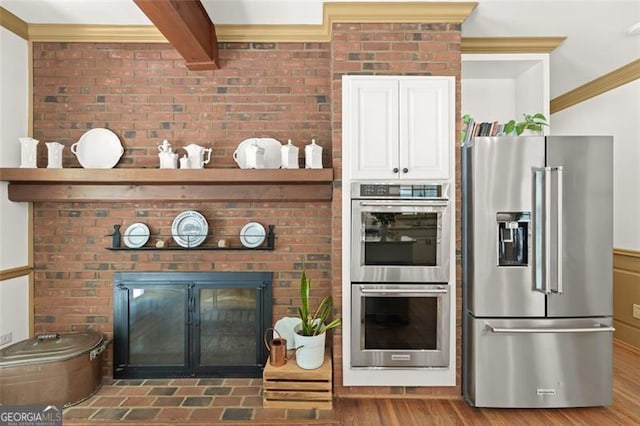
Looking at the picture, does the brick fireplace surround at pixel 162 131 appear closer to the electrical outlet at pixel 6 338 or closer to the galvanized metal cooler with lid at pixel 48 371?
the electrical outlet at pixel 6 338

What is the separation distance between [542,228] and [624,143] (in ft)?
6.59

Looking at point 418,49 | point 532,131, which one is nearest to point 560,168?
point 532,131

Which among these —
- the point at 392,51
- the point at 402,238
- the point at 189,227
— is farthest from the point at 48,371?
the point at 392,51

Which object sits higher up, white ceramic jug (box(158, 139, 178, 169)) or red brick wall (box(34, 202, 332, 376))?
white ceramic jug (box(158, 139, 178, 169))

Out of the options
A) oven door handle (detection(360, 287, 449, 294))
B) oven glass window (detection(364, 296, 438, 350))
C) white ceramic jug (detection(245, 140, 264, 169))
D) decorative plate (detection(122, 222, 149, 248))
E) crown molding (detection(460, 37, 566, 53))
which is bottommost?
oven glass window (detection(364, 296, 438, 350))

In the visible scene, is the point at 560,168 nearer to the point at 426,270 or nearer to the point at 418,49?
the point at 426,270

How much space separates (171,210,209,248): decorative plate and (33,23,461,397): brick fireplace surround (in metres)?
0.06

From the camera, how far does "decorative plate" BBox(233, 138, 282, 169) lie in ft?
9.07

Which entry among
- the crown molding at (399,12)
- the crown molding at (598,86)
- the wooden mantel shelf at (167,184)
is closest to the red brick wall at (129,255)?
the wooden mantel shelf at (167,184)

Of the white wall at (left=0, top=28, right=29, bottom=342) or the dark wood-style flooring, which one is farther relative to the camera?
the white wall at (left=0, top=28, right=29, bottom=342)

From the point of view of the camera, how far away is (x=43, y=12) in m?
2.58

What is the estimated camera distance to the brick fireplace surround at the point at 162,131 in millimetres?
2832

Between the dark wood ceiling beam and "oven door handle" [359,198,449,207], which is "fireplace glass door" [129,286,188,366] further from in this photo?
the dark wood ceiling beam

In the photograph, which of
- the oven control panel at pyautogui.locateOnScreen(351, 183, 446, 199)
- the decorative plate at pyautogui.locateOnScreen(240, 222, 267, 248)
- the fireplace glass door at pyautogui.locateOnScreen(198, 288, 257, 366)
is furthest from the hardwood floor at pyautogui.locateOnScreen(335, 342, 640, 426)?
the oven control panel at pyautogui.locateOnScreen(351, 183, 446, 199)
